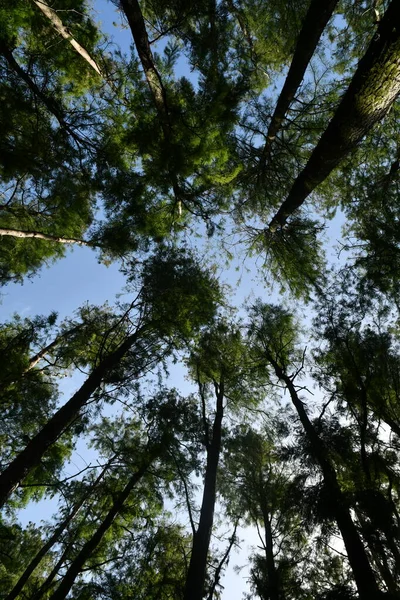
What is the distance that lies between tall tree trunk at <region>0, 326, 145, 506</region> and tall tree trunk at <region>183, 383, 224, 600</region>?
3.23 meters

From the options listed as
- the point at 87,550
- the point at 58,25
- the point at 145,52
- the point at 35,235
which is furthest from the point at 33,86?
the point at 87,550

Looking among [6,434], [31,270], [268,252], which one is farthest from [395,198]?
[6,434]

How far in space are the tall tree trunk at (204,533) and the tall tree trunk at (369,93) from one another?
272 inches

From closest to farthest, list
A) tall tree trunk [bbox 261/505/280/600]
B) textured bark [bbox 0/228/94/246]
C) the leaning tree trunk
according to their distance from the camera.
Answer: the leaning tree trunk
textured bark [bbox 0/228/94/246]
tall tree trunk [bbox 261/505/280/600]

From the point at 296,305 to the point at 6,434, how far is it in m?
9.53

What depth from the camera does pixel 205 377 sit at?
34.6 ft

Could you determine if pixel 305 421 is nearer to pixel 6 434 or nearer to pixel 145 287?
pixel 145 287

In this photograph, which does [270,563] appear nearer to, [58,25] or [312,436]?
[312,436]

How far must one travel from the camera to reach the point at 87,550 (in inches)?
282

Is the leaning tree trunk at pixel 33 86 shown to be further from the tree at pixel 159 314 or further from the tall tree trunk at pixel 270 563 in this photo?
the tall tree trunk at pixel 270 563

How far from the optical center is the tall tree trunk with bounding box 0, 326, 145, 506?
17.4ft

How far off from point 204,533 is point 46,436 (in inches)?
142

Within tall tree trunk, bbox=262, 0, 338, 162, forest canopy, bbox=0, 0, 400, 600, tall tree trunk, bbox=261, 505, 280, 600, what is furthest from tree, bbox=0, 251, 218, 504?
tall tree trunk, bbox=261, 505, 280, 600

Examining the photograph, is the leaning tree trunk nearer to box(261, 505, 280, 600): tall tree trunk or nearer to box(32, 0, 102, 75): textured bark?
box(32, 0, 102, 75): textured bark
